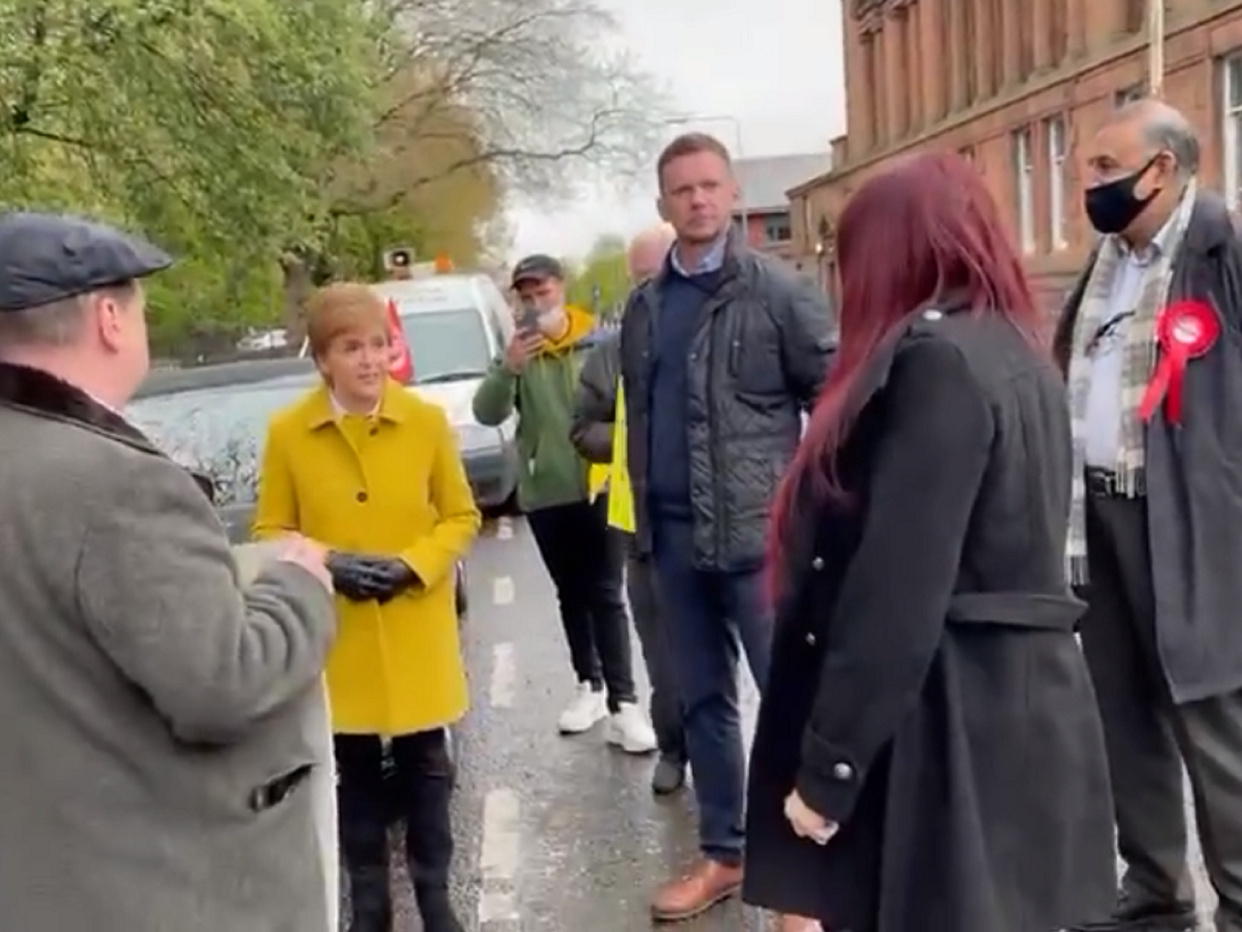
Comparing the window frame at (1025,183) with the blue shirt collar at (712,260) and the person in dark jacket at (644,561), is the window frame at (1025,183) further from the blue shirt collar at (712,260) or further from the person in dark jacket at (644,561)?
the blue shirt collar at (712,260)

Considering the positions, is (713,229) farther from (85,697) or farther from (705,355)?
(85,697)

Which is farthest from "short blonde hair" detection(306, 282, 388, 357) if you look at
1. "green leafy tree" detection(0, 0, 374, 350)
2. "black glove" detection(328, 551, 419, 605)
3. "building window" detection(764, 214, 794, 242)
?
"building window" detection(764, 214, 794, 242)

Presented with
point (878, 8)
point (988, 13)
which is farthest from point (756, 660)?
point (878, 8)

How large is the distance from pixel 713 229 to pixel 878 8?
54.4 metres

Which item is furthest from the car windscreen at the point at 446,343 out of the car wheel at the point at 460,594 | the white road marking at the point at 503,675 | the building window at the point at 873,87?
the building window at the point at 873,87

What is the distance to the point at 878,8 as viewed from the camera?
185ft

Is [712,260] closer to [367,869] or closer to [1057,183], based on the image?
[367,869]

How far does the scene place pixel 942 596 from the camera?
285 cm

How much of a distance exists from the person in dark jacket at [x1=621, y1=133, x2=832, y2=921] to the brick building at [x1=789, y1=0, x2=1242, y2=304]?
1616cm

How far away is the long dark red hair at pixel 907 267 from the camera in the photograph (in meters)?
2.93

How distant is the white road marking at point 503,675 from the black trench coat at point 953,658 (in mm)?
4875

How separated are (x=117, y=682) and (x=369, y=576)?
1928 mm

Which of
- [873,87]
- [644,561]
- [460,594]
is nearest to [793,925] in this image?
[644,561]

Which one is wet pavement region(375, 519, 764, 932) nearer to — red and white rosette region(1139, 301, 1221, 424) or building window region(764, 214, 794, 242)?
red and white rosette region(1139, 301, 1221, 424)
